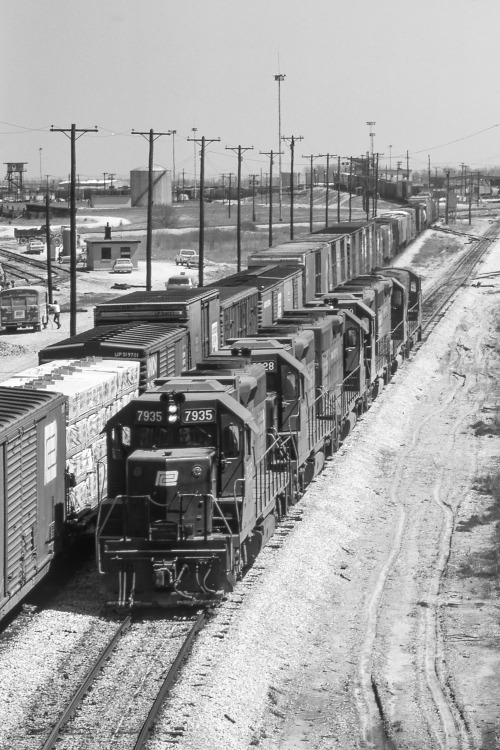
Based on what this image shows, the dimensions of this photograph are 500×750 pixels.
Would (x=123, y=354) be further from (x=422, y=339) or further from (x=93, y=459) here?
(x=422, y=339)

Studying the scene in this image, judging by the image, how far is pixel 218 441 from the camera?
63.7ft

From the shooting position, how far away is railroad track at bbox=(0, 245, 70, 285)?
274 feet

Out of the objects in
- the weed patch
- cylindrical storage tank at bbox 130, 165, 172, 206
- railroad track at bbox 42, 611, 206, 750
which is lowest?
railroad track at bbox 42, 611, 206, 750

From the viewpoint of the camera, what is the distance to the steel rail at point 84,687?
47.5ft

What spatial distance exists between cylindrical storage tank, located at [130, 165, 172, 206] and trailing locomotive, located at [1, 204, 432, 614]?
146 metres

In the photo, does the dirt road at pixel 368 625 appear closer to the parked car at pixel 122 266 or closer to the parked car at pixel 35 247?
the parked car at pixel 122 266

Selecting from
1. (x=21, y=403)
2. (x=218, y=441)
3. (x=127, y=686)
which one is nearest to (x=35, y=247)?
(x=21, y=403)

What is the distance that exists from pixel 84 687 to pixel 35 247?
94.5m

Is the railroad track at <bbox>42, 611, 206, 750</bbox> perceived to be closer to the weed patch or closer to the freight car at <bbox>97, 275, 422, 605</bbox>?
the freight car at <bbox>97, 275, 422, 605</bbox>

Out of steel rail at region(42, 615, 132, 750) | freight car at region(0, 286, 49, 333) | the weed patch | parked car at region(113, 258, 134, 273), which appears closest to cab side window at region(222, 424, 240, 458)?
steel rail at region(42, 615, 132, 750)

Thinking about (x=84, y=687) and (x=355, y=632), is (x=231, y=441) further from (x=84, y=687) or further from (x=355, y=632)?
(x=84, y=687)

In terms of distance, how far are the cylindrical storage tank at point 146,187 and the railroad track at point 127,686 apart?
166 m

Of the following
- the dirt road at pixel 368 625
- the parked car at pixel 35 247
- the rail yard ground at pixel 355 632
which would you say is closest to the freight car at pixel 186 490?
the rail yard ground at pixel 355 632

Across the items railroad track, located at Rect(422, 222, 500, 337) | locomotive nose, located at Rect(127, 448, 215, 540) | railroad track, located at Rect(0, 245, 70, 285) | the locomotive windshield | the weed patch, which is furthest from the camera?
railroad track, located at Rect(0, 245, 70, 285)
